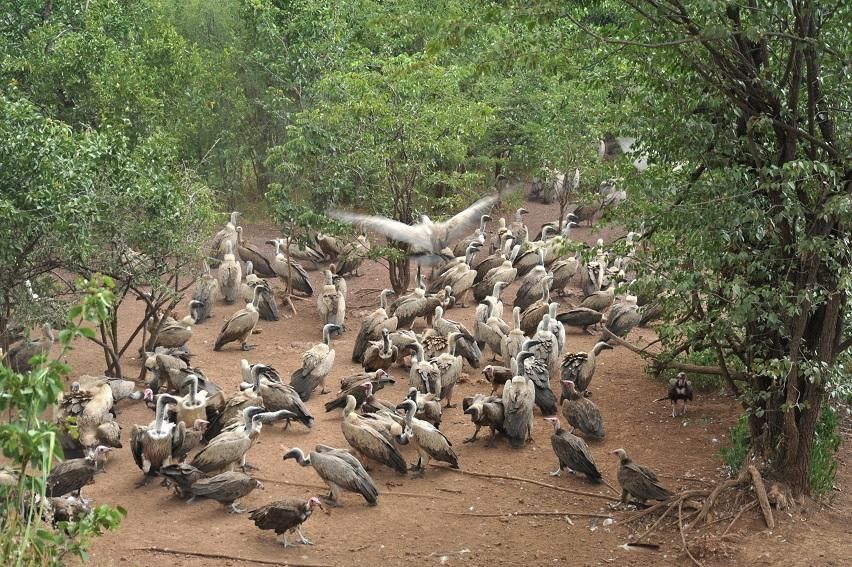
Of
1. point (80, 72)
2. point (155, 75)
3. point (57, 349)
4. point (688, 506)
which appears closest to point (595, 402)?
point (688, 506)

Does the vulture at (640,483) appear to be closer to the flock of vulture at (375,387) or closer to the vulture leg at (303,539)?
the flock of vulture at (375,387)

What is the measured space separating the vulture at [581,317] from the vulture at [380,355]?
3034mm

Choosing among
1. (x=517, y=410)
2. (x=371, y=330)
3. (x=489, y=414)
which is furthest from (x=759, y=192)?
(x=371, y=330)

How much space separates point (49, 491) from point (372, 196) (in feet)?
29.6

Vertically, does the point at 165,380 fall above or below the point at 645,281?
below

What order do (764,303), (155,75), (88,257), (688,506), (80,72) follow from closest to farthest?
(764,303)
(688,506)
(88,257)
(80,72)
(155,75)

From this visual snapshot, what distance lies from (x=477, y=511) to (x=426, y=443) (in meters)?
1.03

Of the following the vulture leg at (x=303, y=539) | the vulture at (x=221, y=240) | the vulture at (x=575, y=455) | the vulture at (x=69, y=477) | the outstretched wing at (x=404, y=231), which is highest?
the outstretched wing at (x=404, y=231)

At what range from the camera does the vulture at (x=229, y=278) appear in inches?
704

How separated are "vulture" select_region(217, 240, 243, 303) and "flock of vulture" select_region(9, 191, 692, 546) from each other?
2 centimetres

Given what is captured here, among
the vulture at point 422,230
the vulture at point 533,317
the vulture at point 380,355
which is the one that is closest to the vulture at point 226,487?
the vulture at point 380,355

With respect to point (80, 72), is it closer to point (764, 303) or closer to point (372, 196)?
point (372, 196)

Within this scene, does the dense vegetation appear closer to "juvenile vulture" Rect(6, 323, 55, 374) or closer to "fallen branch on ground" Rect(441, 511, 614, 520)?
"juvenile vulture" Rect(6, 323, 55, 374)

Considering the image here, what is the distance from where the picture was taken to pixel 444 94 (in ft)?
54.6
